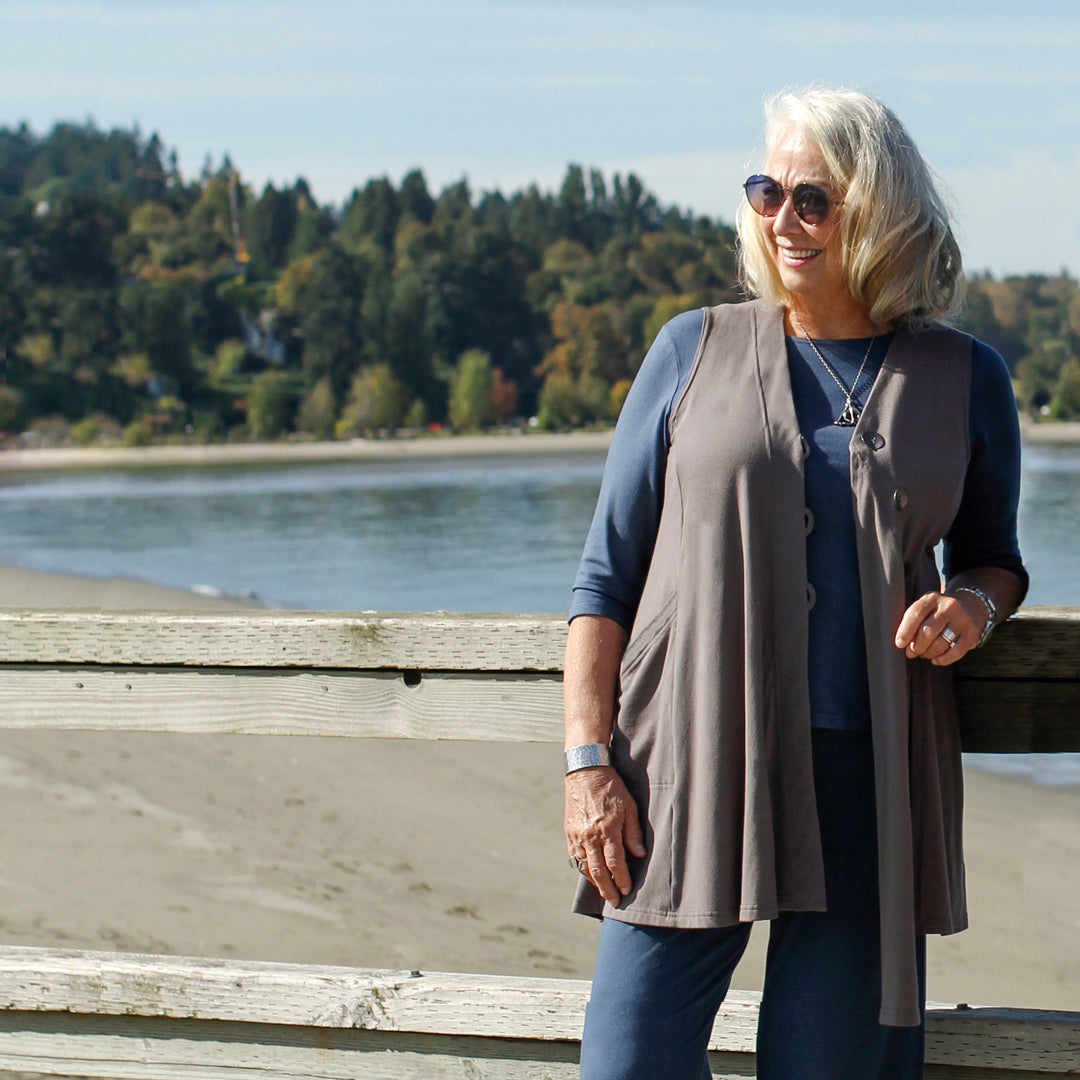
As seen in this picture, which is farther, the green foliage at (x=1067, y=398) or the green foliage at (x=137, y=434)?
the green foliage at (x=1067, y=398)

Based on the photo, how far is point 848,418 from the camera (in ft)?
6.10

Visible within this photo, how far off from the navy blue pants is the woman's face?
1.95 ft

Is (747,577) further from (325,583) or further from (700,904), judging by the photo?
(325,583)

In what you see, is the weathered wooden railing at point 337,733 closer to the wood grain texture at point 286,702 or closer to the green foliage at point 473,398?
the wood grain texture at point 286,702

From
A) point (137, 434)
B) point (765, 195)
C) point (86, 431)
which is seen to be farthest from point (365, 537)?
point (86, 431)

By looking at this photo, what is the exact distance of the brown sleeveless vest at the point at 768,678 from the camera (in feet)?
5.88

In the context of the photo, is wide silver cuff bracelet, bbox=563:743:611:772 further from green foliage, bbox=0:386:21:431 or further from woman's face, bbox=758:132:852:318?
green foliage, bbox=0:386:21:431

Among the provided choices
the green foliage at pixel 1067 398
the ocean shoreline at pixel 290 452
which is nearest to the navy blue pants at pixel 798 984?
the ocean shoreline at pixel 290 452

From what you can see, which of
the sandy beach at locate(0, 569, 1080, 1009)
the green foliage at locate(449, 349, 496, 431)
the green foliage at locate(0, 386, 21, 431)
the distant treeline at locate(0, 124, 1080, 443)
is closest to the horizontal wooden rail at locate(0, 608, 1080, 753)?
the sandy beach at locate(0, 569, 1080, 1009)

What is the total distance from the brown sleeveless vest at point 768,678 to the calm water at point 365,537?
691cm

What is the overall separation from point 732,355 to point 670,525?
246 mm

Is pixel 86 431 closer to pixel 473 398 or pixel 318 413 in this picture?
pixel 318 413

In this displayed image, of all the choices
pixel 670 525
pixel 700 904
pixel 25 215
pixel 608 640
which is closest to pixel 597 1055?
pixel 700 904

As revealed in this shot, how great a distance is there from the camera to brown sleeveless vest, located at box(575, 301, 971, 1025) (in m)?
1.79
